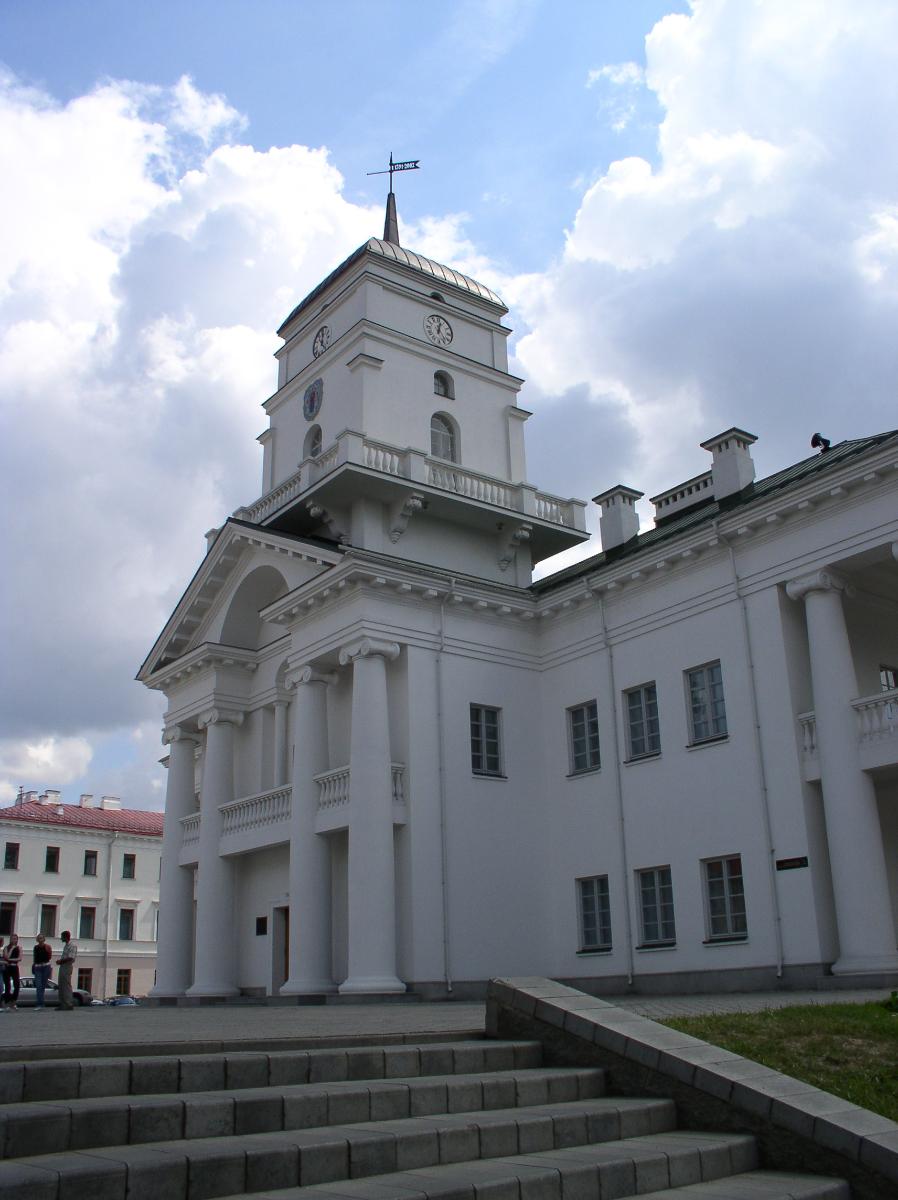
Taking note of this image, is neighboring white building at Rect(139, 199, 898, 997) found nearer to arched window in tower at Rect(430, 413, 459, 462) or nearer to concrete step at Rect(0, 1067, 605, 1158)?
arched window in tower at Rect(430, 413, 459, 462)

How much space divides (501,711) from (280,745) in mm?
5770

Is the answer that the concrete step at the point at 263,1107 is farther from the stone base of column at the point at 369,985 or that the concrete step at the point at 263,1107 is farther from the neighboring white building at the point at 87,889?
the neighboring white building at the point at 87,889

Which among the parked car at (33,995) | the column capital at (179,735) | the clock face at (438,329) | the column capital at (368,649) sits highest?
the clock face at (438,329)

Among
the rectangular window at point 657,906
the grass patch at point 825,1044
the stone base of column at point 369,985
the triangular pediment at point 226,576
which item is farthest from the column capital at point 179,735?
the grass patch at point 825,1044

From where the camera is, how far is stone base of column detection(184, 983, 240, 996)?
88.1 ft

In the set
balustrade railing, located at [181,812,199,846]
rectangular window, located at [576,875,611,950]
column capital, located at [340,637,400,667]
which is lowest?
rectangular window, located at [576,875,611,950]

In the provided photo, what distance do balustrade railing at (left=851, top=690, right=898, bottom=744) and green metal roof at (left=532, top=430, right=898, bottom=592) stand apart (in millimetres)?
3939

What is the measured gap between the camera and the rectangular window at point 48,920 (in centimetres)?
5928

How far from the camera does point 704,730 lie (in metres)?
22.1

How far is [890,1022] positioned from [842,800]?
8831 millimetres

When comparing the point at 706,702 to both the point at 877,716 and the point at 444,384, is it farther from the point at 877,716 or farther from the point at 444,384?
the point at 444,384

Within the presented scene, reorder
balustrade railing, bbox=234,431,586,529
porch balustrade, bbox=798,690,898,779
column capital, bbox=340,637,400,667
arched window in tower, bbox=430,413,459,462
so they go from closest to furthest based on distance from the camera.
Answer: porch balustrade, bbox=798,690,898,779
column capital, bbox=340,637,400,667
balustrade railing, bbox=234,431,586,529
arched window in tower, bbox=430,413,459,462

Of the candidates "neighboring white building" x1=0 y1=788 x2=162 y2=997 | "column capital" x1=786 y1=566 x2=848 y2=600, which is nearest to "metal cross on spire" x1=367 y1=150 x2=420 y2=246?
"column capital" x1=786 y1=566 x2=848 y2=600

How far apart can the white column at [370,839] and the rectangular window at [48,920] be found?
140 feet
